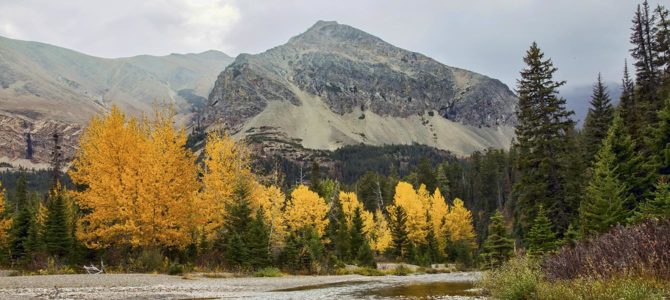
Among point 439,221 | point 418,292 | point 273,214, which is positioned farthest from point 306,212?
point 418,292

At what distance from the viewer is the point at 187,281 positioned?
95.6 ft

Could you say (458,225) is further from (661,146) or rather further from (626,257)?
(626,257)

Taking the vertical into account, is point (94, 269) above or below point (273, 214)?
below

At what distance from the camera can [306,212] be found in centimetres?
6494

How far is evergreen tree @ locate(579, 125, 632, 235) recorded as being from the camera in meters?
32.4

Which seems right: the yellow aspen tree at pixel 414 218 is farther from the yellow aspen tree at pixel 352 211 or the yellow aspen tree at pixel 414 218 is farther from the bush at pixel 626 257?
the bush at pixel 626 257

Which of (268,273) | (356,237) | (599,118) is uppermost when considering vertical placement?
(599,118)

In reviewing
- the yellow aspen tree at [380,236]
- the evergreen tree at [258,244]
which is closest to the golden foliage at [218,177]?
the evergreen tree at [258,244]

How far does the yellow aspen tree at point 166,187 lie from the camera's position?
31812 millimetres

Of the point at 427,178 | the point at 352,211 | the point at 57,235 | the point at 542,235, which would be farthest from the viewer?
the point at 427,178

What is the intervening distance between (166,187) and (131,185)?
7.05 feet

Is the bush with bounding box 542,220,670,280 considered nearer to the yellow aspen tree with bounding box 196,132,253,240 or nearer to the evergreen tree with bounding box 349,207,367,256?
the yellow aspen tree with bounding box 196,132,253,240

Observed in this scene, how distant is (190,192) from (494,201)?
370 ft

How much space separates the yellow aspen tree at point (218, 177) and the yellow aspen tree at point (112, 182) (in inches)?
297
